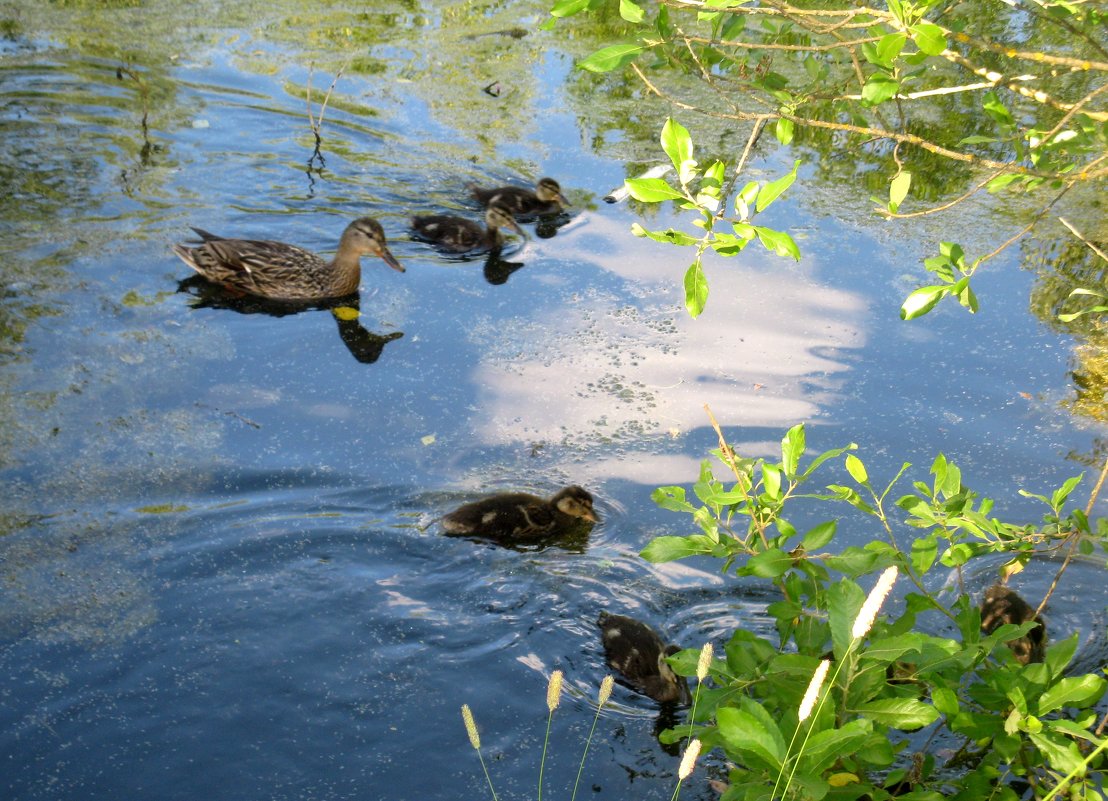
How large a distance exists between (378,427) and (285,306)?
1396mm

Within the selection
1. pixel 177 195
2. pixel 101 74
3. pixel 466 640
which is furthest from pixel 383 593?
pixel 101 74

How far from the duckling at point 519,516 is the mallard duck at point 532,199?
2.62 m

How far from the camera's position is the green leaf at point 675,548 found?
2.50 meters

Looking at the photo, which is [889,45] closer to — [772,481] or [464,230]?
[772,481]

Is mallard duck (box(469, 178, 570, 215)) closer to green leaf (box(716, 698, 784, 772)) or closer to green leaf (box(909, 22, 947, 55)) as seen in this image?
green leaf (box(909, 22, 947, 55))

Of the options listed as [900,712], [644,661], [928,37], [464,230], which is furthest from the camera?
[464,230]

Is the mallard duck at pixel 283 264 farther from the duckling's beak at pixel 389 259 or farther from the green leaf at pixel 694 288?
the green leaf at pixel 694 288

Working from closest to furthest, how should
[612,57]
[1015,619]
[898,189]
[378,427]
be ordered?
[612,57]
[898,189]
[1015,619]
[378,427]

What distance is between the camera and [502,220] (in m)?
6.15

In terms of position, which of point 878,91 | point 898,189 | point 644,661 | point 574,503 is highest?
point 878,91

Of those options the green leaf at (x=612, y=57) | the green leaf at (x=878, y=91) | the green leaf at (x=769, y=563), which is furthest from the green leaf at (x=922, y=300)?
the green leaf at (x=612, y=57)

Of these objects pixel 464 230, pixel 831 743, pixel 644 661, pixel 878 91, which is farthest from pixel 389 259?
pixel 831 743

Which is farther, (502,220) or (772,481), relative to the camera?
(502,220)

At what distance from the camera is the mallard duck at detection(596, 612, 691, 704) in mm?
3305
